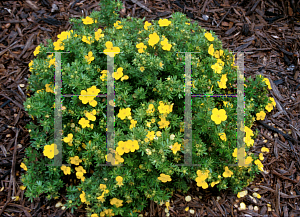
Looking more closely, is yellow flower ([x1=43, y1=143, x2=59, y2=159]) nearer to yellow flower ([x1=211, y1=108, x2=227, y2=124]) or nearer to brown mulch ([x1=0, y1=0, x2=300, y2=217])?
brown mulch ([x1=0, y1=0, x2=300, y2=217])

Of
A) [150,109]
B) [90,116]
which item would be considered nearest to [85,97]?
[90,116]

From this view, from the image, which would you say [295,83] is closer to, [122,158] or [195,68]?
[195,68]

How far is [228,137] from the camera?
319 cm

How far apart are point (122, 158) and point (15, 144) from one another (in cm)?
200

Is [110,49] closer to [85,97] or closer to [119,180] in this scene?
[85,97]

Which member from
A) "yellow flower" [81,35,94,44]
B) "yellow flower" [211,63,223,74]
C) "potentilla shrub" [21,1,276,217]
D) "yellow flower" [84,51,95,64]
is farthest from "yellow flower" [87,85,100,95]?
"yellow flower" [211,63,223,74]

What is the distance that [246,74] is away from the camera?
4.62 meters

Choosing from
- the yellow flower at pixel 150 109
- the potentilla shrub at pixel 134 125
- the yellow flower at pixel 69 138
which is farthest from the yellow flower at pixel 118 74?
the yellow flower at pixel 69 138

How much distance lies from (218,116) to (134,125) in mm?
976

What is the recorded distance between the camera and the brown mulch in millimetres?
3576

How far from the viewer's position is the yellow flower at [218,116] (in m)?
2.78

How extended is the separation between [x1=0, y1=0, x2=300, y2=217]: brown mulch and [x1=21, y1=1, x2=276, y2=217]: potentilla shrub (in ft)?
1.15

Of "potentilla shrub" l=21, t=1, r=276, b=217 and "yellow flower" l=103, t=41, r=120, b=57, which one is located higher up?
"yellow flower" l=103, t=41, r=120, b=57

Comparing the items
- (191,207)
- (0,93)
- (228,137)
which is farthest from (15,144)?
(228,137)
